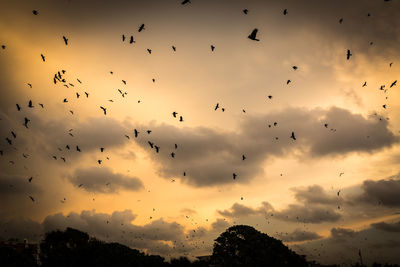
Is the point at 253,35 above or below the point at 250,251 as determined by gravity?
above

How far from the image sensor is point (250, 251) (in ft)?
124

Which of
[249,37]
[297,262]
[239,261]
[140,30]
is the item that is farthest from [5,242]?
[249,37]

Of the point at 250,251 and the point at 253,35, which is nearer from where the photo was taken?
the point at 253,35

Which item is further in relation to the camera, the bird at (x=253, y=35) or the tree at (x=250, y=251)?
the tree at (x=250, y=251)

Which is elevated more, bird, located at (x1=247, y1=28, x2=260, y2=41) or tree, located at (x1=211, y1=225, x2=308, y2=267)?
bird, located at (x1=247, y1=28, x2=260, y2=41)

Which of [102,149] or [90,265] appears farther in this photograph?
[90,265]

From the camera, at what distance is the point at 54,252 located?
45.4 metres

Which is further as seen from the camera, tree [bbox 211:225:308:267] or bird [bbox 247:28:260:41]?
tree [bbox 211:225:308:267]

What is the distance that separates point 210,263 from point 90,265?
17.2m

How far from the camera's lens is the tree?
36.6 metres

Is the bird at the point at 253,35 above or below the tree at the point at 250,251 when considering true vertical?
above

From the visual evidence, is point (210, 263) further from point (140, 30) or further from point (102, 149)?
point (140, 30)

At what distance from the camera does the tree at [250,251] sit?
120 ft

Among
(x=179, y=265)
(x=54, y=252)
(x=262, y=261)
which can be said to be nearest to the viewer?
(x=179, y=265)
